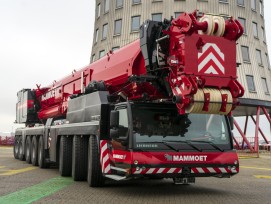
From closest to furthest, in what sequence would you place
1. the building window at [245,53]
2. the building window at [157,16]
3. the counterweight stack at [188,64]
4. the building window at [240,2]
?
the counterweight stack at [188,64], the building window at [157,16], the building window at [245,53], the building window at [240,2]

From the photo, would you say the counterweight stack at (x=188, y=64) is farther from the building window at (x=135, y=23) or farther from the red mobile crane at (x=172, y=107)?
the building window at (x=135, y=23)

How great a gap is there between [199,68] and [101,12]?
1447 inches

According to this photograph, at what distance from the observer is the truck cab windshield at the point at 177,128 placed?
870 centimetres

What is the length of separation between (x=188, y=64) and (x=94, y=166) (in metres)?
3.48

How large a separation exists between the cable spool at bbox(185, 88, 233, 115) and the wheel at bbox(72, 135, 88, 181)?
11.9ft

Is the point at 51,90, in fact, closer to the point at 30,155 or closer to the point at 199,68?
the point at 30,155

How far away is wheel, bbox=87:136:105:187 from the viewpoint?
995cm

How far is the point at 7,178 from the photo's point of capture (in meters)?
12.6

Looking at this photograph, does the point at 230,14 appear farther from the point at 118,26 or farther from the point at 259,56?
the point at 118,26

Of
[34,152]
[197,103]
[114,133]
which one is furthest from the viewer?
[34,152]

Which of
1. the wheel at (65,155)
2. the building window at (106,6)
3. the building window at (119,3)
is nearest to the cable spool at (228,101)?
the wheel at (65,155)

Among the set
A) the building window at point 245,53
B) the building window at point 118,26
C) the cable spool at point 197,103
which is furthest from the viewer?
the building window at point 118,26

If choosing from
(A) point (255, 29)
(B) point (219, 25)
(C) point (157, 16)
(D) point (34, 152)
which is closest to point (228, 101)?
(B) point (219, 25)

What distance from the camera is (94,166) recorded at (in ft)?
32.7
